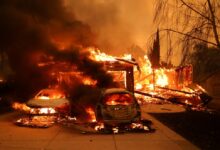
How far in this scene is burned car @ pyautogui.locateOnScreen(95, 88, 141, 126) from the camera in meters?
13.5

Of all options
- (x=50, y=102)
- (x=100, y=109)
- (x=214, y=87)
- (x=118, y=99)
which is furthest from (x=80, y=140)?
(x=214, y=87)

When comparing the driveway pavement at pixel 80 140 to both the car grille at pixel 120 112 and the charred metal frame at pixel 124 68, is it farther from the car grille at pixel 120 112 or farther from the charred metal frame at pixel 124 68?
the charred metal frame at pixel 124 68

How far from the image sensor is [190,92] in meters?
24.3

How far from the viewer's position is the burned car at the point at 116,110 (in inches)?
532

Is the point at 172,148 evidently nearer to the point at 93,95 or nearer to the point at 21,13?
the point at 93,95

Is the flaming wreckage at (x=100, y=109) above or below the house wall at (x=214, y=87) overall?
below

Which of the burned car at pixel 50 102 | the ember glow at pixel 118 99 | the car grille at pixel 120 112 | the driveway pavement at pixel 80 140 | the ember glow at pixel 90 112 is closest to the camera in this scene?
the driveway pavement at pixel 80 140

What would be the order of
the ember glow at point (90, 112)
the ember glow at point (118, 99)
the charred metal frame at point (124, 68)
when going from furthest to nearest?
the charred metal frame at point (124, 68) < the ember glow at point (90, 112) < the ember glow at point (118, 99)

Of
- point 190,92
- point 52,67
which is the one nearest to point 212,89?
point 190,92

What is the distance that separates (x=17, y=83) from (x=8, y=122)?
10.4 meters

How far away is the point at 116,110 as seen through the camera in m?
13.5

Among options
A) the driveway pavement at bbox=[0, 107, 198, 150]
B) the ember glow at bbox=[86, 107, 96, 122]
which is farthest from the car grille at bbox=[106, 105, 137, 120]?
the ember glow at bbox=[86, 107, 96, 122]

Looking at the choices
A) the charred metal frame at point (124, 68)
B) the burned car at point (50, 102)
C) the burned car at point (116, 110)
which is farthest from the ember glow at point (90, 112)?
the charred metal frame at point (124, 68)

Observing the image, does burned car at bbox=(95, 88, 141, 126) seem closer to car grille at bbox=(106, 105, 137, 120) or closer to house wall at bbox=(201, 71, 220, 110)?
car grille at bbox=(106, 105, 137, 120)
